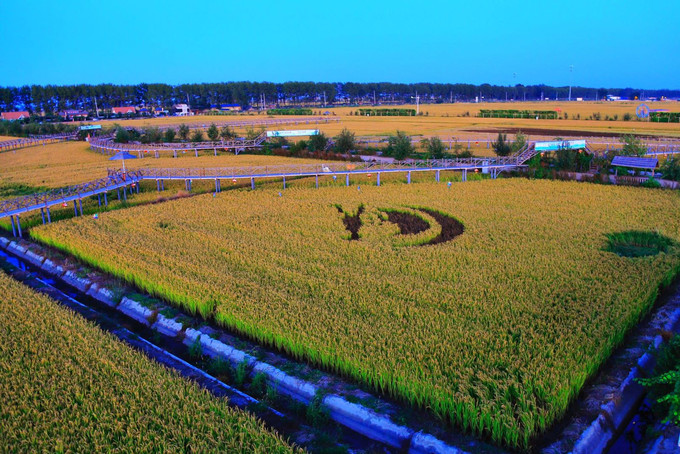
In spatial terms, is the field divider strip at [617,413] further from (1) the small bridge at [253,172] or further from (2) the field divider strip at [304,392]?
(1) the small bridge at [253,172]

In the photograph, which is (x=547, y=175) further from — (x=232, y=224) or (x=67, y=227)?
(x=67, y=227)

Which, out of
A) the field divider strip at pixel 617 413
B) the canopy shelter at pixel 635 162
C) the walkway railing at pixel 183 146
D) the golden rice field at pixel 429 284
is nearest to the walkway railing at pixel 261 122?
the walkway railing at pixel 183 146

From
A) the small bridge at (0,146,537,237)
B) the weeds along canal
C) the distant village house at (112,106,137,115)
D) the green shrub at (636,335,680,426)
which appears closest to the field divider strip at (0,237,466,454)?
the weeds along canal

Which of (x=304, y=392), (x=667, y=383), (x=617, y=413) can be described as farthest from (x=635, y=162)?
(x=304, y=392)

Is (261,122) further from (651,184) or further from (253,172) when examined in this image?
(651,184)

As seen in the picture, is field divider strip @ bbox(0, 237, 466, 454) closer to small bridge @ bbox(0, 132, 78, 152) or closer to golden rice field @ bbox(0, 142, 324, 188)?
golden rice field @ bbox(0, 142, 324, 188)

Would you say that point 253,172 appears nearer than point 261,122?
Yes

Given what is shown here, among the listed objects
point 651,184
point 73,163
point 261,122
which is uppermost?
point 261,122
